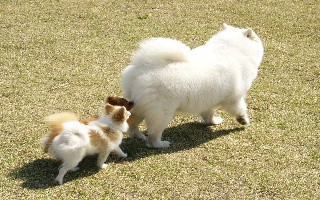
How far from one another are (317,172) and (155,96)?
2.01 metres

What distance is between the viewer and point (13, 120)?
5.88m

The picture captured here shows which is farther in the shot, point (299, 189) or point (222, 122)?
point (222, 122)

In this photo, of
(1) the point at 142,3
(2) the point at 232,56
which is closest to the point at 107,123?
(2) the point at 232,56

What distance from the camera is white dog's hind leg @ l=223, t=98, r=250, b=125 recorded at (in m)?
5.78

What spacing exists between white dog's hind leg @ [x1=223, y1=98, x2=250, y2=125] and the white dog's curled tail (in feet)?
3.06

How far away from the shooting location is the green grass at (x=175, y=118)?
478cm

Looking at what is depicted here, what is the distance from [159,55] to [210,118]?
1.41 metres

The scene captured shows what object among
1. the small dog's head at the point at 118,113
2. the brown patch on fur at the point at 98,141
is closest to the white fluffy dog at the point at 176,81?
the small dog's head at the point at 118,113

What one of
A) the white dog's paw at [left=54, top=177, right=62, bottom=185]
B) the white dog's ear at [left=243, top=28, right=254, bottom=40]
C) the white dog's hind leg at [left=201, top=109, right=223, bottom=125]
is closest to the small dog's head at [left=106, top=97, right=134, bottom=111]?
the white dog's paw at [left=54, top=177, right=62, bottom=185]

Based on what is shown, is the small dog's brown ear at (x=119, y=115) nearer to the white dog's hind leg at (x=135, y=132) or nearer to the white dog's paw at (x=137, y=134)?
the white dog's hind leg at (x=135, y=132)

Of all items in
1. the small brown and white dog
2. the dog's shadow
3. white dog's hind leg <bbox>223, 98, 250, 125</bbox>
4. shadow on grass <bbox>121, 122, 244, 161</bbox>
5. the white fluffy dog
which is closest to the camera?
the small brown and white dog

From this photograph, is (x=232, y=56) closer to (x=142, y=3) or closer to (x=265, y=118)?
(x=265, y=118)

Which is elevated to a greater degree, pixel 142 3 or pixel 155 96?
pixel 155 96

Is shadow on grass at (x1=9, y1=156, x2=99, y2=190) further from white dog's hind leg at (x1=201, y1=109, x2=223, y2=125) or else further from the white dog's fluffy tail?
white dog's hind leg at (x1=201, y1=109, x2=223, y2=125)
